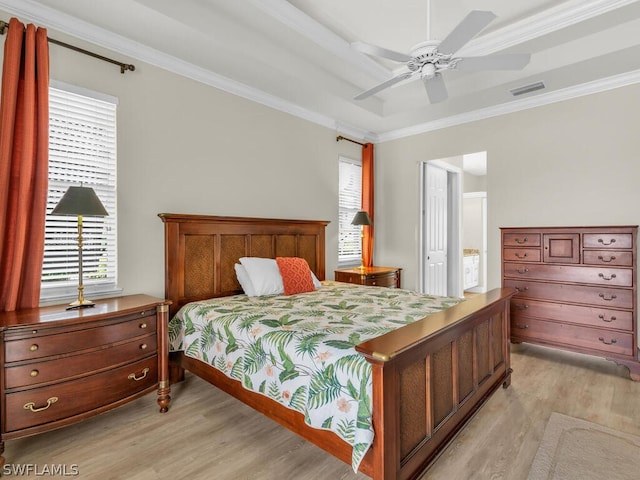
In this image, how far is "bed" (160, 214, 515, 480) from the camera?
153 centimetres

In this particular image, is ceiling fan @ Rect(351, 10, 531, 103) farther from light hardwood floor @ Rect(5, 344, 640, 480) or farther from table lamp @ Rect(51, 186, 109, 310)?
light hardwood floor @ Rect(5, 344, 640, 480)

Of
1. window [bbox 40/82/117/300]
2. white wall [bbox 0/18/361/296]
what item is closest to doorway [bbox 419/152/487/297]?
white wall [bbox 0/18/361/296]

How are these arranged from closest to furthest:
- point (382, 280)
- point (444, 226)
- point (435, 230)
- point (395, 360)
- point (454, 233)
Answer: point (395, 360)
point (382, 280)
point (435, 230)
point (444, 226)
point (454, 233)

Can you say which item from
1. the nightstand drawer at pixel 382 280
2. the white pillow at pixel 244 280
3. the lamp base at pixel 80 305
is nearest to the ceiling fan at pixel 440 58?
the white pillow at pixel 244 280

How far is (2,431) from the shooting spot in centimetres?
185

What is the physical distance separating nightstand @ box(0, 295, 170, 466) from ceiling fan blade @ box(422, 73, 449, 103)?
246 cm

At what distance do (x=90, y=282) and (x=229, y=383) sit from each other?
1.34 meters

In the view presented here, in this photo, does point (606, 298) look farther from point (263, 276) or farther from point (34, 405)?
point (34, 405)

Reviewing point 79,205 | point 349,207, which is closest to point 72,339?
point 79,205

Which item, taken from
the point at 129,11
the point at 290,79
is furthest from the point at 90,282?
the point at 290,79

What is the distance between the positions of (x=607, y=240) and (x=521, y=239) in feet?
2.26

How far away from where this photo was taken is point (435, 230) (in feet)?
17.5

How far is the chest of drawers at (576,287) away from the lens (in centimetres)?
306

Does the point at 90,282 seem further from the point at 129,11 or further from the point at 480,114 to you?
the point at 480,114
